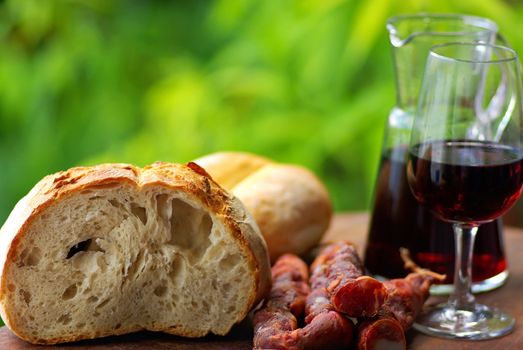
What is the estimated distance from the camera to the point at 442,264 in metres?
1.65

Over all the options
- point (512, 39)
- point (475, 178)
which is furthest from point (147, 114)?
point (475, 178)

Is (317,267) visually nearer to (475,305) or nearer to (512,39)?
(475,305)

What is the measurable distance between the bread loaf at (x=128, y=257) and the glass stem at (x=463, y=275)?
33 centimetres

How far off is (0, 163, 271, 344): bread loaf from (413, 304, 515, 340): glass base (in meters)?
0.28

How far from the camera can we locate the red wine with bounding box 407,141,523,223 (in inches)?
54.5

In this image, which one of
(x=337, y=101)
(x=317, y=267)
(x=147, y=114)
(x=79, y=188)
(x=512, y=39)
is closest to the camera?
(x=79, y=188)

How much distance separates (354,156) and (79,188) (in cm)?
159

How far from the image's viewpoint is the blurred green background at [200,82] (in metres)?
2.47

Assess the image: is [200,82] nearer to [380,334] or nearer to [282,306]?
[282,306]

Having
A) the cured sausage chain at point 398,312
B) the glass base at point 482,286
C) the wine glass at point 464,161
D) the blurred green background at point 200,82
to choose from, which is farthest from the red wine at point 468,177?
the blurred green background at point 200,82

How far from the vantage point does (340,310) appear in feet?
4.29

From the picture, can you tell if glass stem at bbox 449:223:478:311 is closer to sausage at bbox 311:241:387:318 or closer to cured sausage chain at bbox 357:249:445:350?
cured sausage chain at bbox 357:249:445:350

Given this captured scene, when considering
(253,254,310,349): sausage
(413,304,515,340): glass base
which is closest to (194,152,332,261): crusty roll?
(253,254,310,349): sausage

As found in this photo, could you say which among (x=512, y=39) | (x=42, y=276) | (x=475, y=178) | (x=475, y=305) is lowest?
(x=475, y=305)
